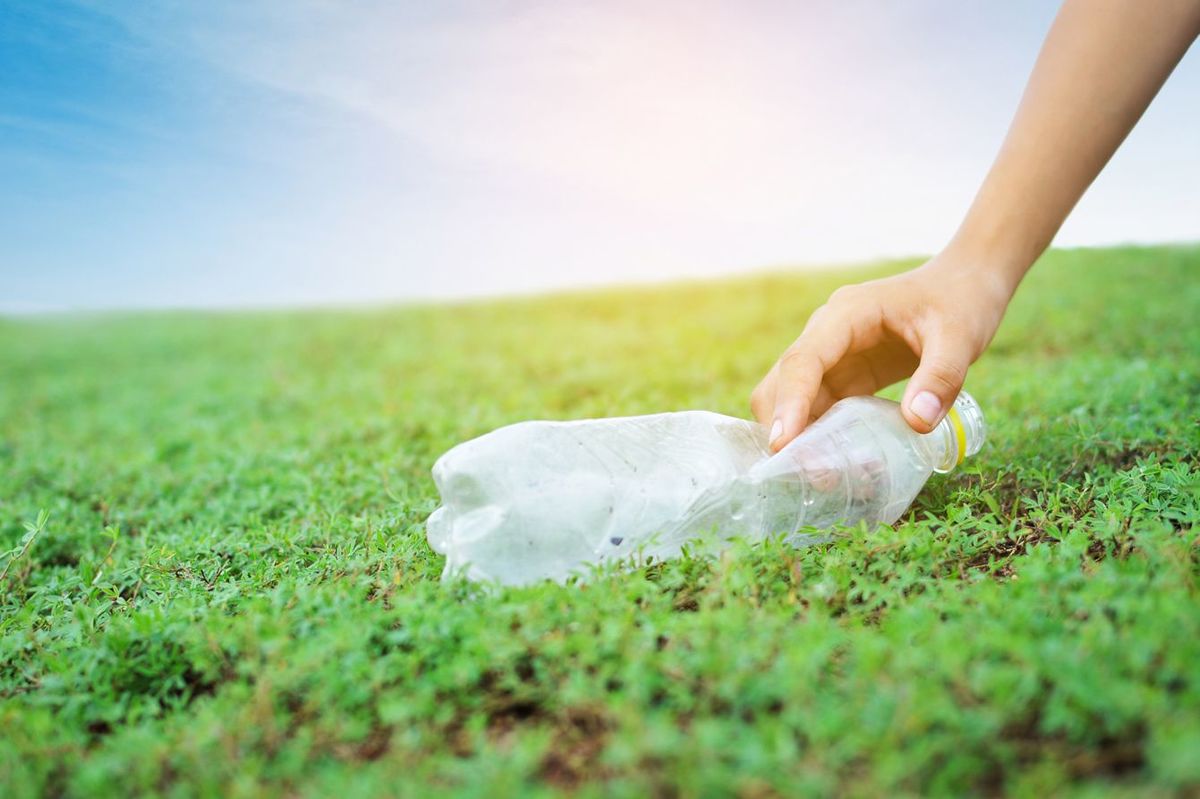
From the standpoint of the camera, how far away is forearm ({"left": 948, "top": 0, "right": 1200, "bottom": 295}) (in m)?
2.40

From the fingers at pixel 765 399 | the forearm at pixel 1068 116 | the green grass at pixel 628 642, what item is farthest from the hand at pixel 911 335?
the green grass at pixel 628 642

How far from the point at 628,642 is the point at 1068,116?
2.04 meters

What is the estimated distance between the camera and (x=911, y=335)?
8.59ft

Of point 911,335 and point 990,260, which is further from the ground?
point 990,260

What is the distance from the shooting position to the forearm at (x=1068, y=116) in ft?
7.86

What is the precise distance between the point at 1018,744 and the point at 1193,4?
216cm

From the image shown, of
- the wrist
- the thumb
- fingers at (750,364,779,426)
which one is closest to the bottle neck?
the thumb

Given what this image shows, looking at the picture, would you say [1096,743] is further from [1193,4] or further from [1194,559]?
[1193,4]

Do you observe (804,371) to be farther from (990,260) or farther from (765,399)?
(990,260)

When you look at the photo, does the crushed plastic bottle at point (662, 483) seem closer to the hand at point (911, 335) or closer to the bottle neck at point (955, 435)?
the bottle neck at point (955, 435)

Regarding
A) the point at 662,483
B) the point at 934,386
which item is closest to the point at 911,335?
the point at 934,386

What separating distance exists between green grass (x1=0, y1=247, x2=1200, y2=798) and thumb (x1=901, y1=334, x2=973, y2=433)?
0.28m

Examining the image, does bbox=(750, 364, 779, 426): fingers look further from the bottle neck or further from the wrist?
the wrist

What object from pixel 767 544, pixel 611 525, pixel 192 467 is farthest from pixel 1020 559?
pixel 192 467
